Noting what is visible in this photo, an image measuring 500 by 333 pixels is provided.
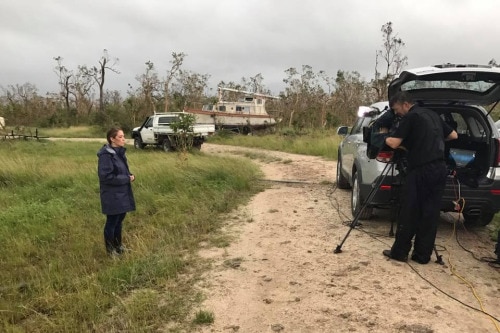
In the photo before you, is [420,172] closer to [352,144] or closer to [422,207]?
[422,207]

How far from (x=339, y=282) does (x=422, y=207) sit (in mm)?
1158

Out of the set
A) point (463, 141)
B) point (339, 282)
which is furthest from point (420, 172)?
point (463, 141)

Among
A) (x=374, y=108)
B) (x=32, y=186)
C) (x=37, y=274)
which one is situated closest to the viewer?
(x=37, y=274)

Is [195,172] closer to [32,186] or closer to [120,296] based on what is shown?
[32,186]

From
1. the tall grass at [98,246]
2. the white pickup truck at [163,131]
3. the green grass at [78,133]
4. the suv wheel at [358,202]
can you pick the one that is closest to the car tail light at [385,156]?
the suv wheel at [358,202]

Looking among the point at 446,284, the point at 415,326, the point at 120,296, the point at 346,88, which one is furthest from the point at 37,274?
the point at 346,88

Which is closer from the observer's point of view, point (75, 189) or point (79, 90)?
point (75, 189)

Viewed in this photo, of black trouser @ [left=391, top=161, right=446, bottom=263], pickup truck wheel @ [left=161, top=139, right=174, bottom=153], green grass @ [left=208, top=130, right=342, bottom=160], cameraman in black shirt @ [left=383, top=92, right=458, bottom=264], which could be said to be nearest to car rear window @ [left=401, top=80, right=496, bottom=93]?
cameraman in black shirt @ [left=383, top=92, right=458, bottom=264]

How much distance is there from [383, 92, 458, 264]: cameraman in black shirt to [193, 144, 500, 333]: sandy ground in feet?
1.11

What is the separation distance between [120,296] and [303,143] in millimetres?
15887

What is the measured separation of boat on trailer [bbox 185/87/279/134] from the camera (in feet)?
93.9

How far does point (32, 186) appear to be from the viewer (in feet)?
32.6

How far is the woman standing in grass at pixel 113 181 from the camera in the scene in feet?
15.8

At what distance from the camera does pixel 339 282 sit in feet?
13.0
